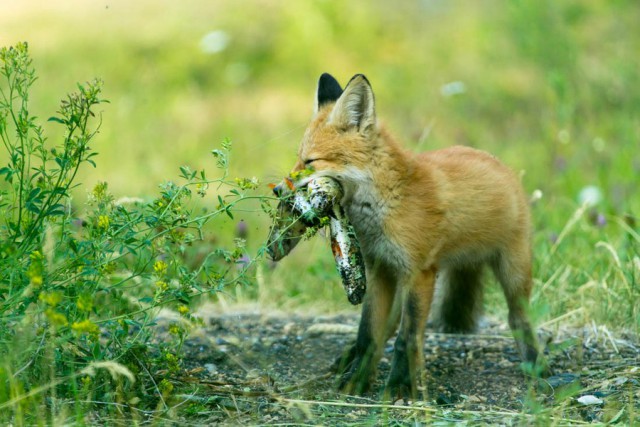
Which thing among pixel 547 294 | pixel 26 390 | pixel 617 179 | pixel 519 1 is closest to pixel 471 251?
pixel 547 294

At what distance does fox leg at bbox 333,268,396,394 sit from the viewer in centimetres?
466

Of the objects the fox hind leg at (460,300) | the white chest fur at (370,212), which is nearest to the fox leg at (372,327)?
the white chest fur at (370,212)

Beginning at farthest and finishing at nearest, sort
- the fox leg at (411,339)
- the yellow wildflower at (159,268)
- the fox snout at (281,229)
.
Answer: the fox leg at (411,339), the fox snout at (281,229), the yellow wildflower at (159,268)

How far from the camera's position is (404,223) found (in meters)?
4.50

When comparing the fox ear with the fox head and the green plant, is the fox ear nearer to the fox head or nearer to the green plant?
the fox head

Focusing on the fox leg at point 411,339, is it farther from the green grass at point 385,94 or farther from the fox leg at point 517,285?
the green grass at point 385,94

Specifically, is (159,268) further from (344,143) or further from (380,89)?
(380,89)

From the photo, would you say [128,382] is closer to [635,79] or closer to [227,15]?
[635,79]

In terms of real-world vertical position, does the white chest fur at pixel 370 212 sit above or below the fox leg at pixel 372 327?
above

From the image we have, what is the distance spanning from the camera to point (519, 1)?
9.02 metres

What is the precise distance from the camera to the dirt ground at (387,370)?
3.94m

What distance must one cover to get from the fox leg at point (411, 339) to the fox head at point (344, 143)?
578 millimetres

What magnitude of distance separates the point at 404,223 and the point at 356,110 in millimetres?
635

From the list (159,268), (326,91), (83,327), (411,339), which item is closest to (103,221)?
(159,268)
